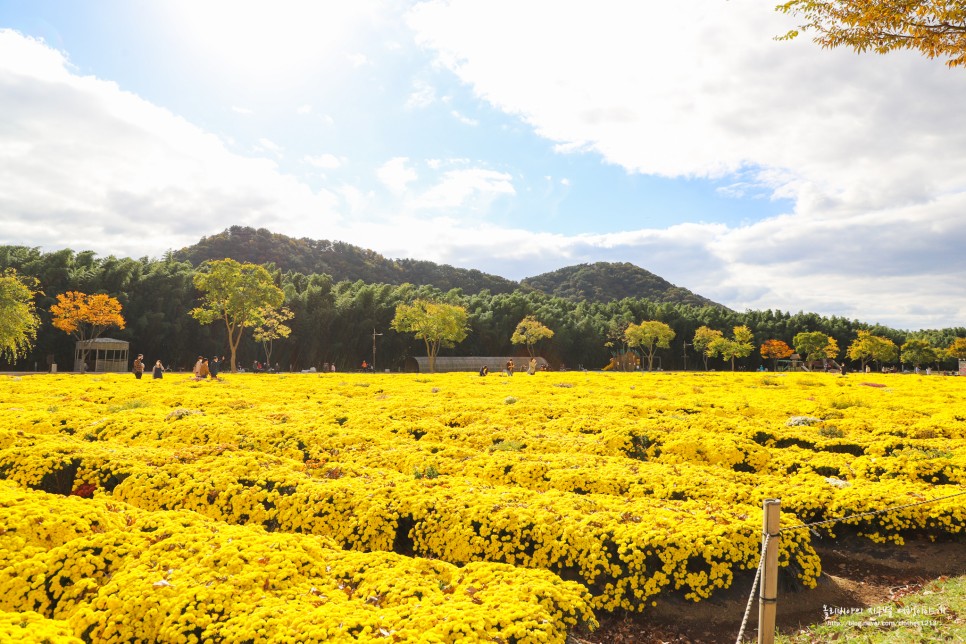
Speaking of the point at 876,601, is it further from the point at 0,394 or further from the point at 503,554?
the point at 0,394

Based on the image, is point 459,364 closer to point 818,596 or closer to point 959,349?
point 818,596

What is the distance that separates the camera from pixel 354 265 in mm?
130000

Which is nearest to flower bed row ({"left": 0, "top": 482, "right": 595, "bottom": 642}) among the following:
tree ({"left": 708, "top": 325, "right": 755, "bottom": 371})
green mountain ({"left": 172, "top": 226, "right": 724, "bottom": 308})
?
tree ({"left": 708, "top": 325, "right": 755, "bottom": 371})

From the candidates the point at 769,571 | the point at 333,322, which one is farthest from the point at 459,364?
the point at 769,571

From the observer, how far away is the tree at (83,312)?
173 feet

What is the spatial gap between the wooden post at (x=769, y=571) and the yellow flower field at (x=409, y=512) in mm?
1762

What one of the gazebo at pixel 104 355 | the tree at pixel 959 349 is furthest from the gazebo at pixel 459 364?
the tree at pixel 959 349

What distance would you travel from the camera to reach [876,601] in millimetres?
8078

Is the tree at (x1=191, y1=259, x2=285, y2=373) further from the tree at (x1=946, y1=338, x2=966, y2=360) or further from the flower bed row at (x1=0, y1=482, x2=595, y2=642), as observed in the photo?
the tree at (x1=946, y1=338, x2=966, y2=360)

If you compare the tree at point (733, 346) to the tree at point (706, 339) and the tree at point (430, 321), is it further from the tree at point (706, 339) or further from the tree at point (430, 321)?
the tree at point (430, 321)

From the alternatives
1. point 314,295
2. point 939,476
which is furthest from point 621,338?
point 939,476

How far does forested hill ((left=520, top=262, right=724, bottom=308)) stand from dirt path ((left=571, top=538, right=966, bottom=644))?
Answer: 15945 centimetres

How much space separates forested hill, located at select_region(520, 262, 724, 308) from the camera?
174000 millimetres

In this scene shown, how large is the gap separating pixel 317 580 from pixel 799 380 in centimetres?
4117
